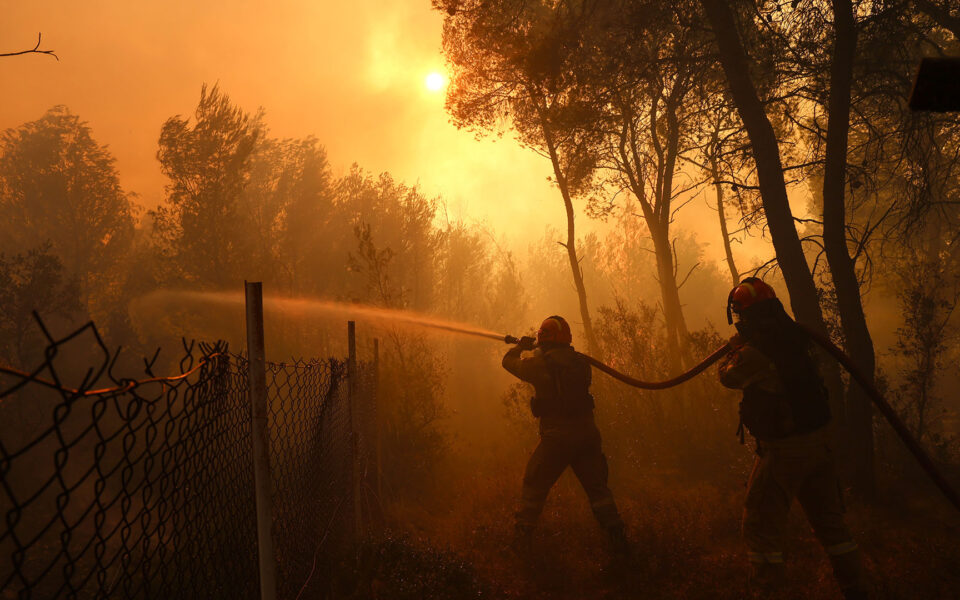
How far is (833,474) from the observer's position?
4680 mm

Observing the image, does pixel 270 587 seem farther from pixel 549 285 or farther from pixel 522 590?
pixel 549 285

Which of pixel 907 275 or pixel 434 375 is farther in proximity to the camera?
pixel 907 275

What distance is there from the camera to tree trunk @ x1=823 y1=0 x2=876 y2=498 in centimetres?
696

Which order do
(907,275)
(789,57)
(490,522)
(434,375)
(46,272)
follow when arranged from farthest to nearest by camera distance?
1. (46,272)
2. (907,275)
3. (434,375)
4. (789,57)
5. (490,522)

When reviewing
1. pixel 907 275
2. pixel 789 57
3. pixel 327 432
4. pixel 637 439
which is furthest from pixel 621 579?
pixel 907 275

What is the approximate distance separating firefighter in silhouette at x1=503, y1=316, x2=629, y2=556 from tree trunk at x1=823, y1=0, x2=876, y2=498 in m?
3.42

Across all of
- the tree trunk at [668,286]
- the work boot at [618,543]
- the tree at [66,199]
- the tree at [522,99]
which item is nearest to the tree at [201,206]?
the tree at [66,199]

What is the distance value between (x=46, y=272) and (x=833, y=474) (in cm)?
2419

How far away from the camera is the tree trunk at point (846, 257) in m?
6.96

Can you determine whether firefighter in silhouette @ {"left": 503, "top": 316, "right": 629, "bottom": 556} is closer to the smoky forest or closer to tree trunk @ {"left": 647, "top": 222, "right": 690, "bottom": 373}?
the smoky forest

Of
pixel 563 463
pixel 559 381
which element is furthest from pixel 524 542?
pixel 559 381

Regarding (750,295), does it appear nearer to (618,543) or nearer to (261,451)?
(618,543)

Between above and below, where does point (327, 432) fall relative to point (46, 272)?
below

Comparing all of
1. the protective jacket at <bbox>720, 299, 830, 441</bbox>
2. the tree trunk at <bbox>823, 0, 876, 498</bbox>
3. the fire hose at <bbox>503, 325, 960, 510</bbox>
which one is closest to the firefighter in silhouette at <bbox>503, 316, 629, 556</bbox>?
the fire hose at <bbox>503, 325, 960, 510</bbox>
